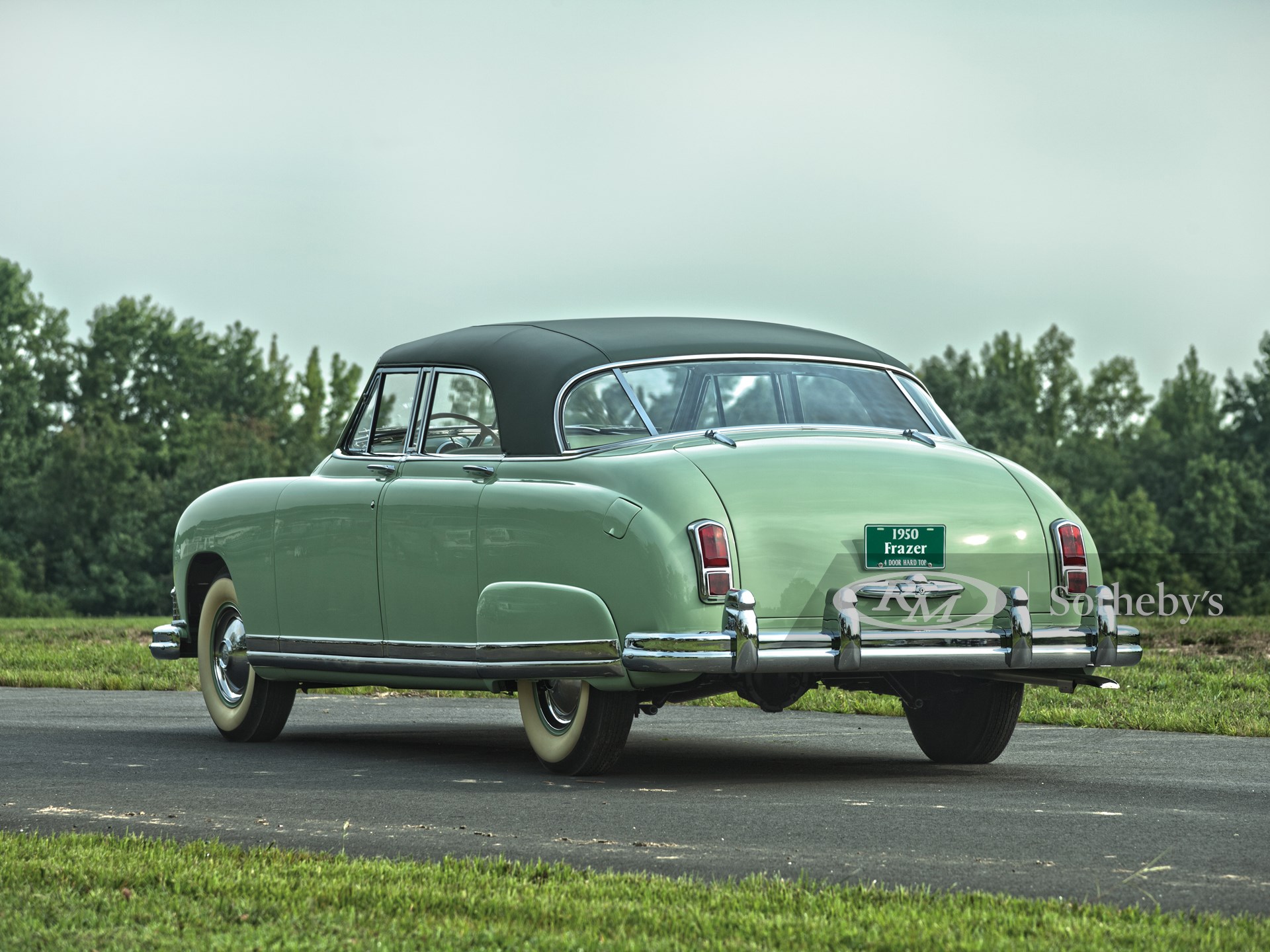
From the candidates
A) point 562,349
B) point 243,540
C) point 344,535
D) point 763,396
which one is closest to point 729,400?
point 763,396

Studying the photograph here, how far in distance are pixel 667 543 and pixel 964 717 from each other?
2.40 metres

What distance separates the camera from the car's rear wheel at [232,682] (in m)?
10.3

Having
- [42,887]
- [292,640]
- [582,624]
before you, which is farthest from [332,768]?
[42,887]

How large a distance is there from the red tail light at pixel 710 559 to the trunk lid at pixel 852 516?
7 cm

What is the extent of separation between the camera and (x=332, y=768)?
884cm

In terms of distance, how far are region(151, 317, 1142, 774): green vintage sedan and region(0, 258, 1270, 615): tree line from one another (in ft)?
178

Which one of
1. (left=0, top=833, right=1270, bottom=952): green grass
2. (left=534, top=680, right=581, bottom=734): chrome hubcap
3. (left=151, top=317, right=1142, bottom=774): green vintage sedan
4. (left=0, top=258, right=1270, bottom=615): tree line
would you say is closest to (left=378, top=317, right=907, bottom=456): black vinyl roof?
(left=151, top=317, right=1142, bottom=774): green vintage sedan

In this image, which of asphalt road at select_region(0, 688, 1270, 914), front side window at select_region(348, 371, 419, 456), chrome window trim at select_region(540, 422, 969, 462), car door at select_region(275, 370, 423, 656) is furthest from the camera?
front side window at select_region(348, 371, 419, 456)

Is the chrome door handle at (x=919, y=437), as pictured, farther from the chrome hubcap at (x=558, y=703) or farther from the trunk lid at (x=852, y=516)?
the chrome hubcap at (x=558, y=703)

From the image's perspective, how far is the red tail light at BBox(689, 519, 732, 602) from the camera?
739 cm

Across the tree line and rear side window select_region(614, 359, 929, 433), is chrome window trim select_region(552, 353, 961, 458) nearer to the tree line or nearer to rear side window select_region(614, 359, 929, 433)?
rear side window select_region(614, 359, 929, 433)

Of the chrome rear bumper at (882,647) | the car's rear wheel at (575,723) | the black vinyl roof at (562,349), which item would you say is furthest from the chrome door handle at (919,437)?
the car's rear wheel at (575,723)

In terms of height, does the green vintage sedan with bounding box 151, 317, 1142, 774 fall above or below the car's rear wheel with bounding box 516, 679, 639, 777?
above

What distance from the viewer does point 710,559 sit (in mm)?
7410
